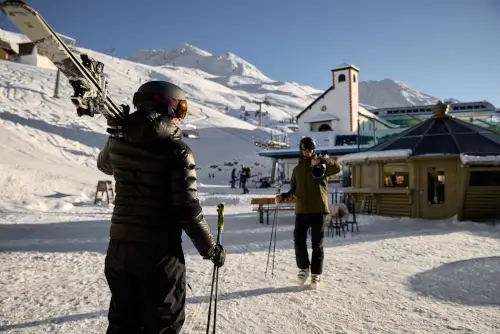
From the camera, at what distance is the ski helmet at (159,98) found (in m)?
2.39

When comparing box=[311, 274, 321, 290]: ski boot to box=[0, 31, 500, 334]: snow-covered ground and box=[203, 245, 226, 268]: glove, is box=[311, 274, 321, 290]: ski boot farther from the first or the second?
box=[203, 245, 226, 268]: glove

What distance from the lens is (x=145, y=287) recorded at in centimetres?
217

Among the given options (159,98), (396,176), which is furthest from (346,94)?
(159,98)

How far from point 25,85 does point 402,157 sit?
44176 mm

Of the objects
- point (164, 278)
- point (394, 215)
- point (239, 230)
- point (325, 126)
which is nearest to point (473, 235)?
point (394, 215)

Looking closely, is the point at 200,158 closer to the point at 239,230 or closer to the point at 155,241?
the point at 239,230

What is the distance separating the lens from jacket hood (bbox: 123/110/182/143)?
2.16 metres

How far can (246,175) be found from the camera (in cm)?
2408

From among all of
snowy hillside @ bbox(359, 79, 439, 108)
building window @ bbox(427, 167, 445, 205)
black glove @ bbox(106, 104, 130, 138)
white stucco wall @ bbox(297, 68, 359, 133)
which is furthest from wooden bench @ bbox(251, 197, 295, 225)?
snowy hillside @ bbox(359, 79, 439, 108)

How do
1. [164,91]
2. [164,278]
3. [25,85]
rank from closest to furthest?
[164,278], [164,91], [25,85]

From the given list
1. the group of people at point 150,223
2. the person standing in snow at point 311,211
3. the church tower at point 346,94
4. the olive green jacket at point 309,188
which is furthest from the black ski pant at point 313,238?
the church tower at point 346,94

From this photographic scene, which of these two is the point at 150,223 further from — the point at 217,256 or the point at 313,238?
the point at 313,238

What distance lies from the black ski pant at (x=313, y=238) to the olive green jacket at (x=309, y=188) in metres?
0.11

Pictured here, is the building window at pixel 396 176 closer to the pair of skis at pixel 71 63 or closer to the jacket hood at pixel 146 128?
the jacket hood at pixel 146 128
